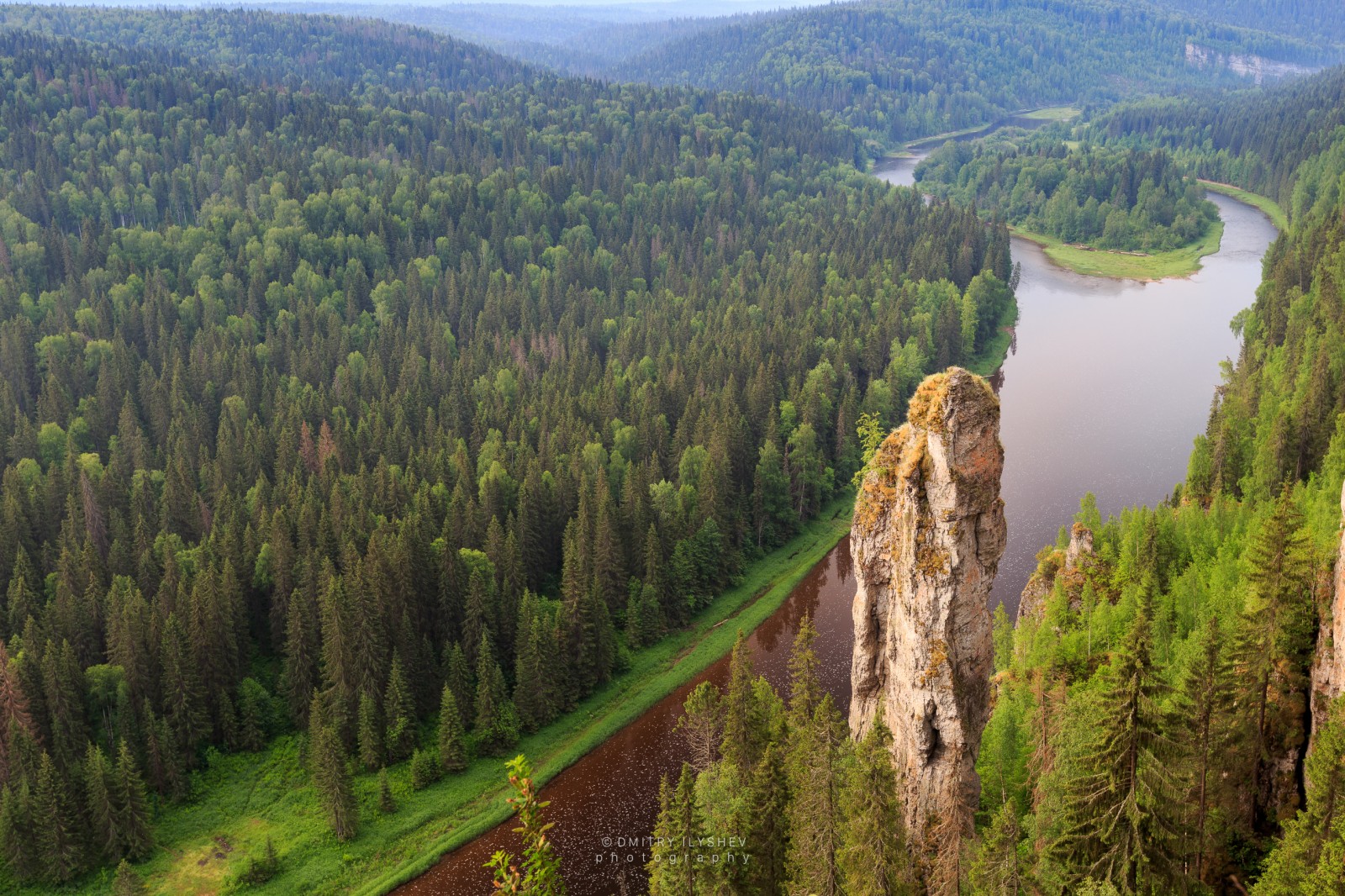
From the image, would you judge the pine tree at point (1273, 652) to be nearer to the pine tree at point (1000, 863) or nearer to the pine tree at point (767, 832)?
the pine tree at point (1000, 863)

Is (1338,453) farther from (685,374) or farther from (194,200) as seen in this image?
(194,200)

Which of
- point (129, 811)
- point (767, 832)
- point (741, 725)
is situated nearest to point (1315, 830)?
point (767, 832)

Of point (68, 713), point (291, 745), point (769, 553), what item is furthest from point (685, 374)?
point (68, 713)

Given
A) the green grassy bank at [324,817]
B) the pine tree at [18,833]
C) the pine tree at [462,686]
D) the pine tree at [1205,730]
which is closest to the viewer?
the pine tree at [1205,730]

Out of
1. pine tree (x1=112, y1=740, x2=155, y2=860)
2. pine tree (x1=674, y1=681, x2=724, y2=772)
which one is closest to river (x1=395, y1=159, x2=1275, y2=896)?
pine tree (x1=674, y1=681, x2=724, y2=772)

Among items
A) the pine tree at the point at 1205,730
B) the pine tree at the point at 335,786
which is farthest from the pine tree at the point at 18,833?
the pine tree at the point at 1205,730
